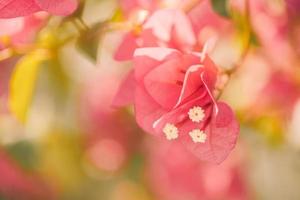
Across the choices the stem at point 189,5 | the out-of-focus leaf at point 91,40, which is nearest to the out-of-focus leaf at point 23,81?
the out-of-focus leaf at point 91,40

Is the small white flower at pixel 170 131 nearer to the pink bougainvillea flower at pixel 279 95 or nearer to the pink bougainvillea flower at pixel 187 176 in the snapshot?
the pink bougainvillea flower at pixel 279 95

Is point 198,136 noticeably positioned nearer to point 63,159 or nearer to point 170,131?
point 170,131

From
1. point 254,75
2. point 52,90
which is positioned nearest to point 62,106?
point 52,90

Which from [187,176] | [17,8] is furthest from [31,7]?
[187,176]

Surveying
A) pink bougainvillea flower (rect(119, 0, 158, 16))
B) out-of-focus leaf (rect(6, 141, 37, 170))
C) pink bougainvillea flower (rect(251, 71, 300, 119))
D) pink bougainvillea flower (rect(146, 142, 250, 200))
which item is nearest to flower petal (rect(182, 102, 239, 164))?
pink bougainvillea flower (rect(119, 0, 158, 16))

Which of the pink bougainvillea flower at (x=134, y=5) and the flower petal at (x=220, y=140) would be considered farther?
the pink bougainvillea flower at (x=134, y=5)
